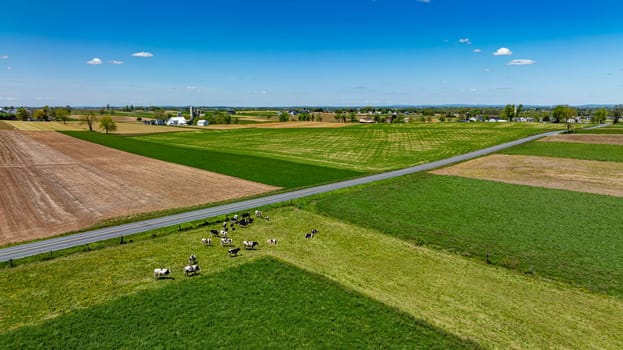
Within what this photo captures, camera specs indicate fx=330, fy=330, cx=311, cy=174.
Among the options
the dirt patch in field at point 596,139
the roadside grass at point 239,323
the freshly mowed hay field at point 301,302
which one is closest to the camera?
the roadside grass at point 239,323

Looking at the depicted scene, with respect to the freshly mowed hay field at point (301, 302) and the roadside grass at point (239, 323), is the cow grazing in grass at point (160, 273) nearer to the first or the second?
the freshly mowed hay field at point (301, 302)

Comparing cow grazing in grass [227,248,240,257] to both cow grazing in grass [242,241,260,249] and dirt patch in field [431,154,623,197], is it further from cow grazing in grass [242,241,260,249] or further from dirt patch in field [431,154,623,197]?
dirt patch in field [431,154,623,197]

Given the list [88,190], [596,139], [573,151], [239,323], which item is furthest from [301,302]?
[596,139]

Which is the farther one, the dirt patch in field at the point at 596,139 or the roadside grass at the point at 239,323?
the dirt patch in field at the point at 596,139

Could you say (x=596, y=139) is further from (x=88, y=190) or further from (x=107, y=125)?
(x=107, y=125)

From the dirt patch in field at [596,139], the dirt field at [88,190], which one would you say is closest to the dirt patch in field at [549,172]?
the dirt field at [88,190]

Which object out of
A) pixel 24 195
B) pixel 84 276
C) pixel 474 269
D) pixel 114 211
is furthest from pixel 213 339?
pixel 24 195
